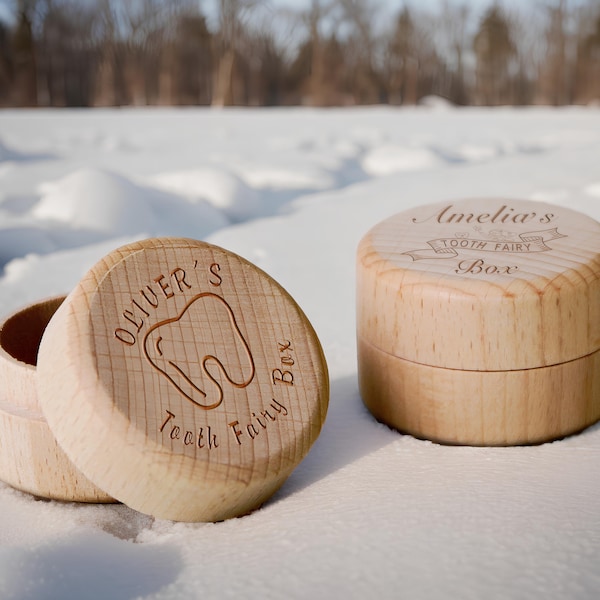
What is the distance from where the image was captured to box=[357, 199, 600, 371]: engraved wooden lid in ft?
3.49

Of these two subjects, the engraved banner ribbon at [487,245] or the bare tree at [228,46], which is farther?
the bare tree at [228,46]

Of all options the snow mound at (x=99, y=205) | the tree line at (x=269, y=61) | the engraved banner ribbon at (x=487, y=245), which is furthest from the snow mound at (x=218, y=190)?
the tree line at (x=269, y=61)

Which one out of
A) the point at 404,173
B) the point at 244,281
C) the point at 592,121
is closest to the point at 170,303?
the point at 244,281

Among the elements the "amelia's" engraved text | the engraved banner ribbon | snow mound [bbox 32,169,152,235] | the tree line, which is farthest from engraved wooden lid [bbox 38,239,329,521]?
the tree line

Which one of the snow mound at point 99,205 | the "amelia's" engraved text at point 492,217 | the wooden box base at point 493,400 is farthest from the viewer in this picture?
the snow mound at point 99,205

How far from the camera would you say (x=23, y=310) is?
1369 mm

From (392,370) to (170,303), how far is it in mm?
387

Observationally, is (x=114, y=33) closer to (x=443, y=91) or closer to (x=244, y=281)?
(x=443, y=91)

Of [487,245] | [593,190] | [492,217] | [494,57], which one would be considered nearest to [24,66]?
[494,57]

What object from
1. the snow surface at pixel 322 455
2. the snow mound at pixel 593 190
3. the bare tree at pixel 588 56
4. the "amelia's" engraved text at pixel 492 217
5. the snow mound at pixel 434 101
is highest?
the bare tree at pixel 588 56

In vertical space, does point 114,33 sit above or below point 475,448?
above

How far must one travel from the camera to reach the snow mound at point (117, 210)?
2475 millimetres

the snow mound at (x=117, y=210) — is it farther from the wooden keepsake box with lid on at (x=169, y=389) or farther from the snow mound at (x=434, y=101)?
the snow mound at (x=434, y=101)

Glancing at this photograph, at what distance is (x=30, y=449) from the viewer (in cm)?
108
